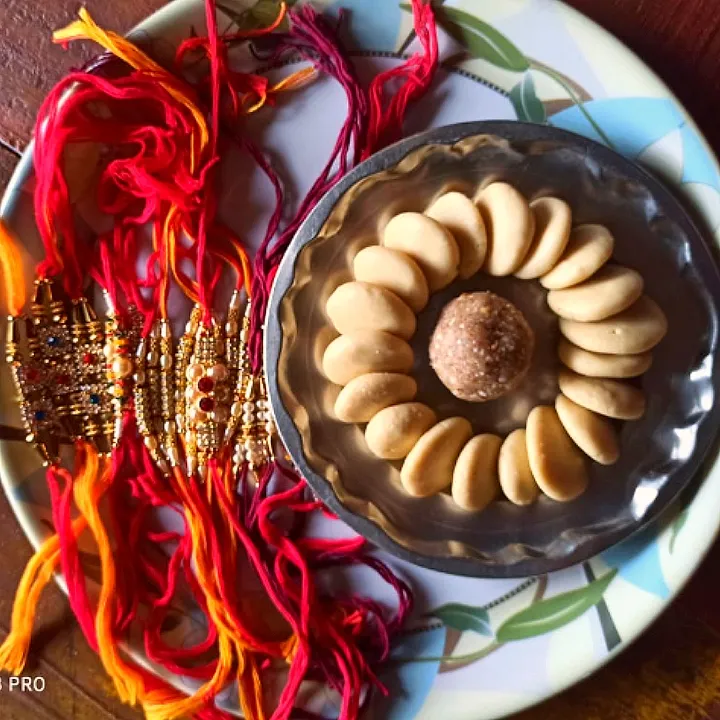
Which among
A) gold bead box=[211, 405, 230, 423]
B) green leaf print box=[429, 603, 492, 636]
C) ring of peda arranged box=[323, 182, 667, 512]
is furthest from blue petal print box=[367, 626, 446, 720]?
gold bead box=[211, 405, 230, 423]

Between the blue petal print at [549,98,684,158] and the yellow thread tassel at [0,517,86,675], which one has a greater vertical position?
the blue petal print at [549,98,684,158]

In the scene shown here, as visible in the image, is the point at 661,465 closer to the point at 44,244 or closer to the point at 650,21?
the point at 650,21

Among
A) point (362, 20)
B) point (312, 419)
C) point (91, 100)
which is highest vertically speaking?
point (362, 20)

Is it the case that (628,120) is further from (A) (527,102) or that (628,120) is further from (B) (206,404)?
(B) (206,404)

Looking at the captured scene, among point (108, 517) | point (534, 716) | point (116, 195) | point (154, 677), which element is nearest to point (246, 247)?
point (116, 195)

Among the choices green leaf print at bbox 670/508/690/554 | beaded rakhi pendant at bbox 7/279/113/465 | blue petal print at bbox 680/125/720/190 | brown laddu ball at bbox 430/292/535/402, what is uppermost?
blue petal print at bbox 680/125/720/190

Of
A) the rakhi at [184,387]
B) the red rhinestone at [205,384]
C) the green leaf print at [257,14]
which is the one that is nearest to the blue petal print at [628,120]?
the rakhi at [184,387]

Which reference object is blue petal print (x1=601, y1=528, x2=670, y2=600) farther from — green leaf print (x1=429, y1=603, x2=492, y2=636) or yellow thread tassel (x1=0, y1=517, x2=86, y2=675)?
yellow thread tassel (x1=0, y1=517, x2=86, y2=675)

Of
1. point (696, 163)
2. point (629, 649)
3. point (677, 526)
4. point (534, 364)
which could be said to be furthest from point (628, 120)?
point (629, 649)
